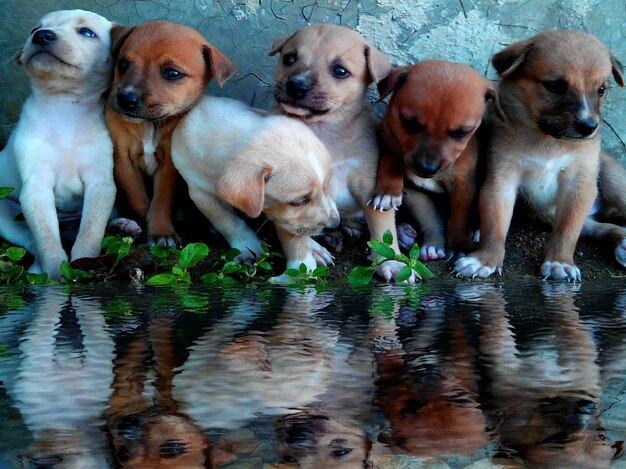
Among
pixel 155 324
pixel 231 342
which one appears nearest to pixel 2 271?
pixel 155 324

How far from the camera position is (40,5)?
17.2 ft

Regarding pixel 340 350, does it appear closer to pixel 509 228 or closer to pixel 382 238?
pixel 382 238

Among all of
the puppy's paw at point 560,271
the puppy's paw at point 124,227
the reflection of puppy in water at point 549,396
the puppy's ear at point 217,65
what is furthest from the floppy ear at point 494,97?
the reflection of puppy in water at point 549,396

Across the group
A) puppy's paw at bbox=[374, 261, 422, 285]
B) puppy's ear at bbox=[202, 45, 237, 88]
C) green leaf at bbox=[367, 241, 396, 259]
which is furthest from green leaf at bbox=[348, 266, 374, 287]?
puppy's ear at bbox=[202, 45, 237, 88]

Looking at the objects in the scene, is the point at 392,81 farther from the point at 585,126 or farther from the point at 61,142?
the point at 61,142

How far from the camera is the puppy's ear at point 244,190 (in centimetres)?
383

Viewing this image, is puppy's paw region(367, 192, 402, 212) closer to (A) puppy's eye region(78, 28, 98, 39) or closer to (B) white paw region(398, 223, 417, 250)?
(B) white paw region(398, 223, 417, 250)

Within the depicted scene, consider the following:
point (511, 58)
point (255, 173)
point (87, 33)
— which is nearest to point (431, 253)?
point (511, 58)

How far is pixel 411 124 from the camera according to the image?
4418 mm

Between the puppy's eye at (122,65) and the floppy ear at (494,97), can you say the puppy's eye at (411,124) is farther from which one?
the puppy's eye at (122,65)

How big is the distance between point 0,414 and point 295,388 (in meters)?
0.51

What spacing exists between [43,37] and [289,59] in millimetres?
1363

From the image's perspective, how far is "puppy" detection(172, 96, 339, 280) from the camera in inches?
154

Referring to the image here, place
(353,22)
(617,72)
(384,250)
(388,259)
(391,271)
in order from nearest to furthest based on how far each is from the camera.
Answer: (384,250)
(388,259)
(391,271)
(617,72)
(353,22)
